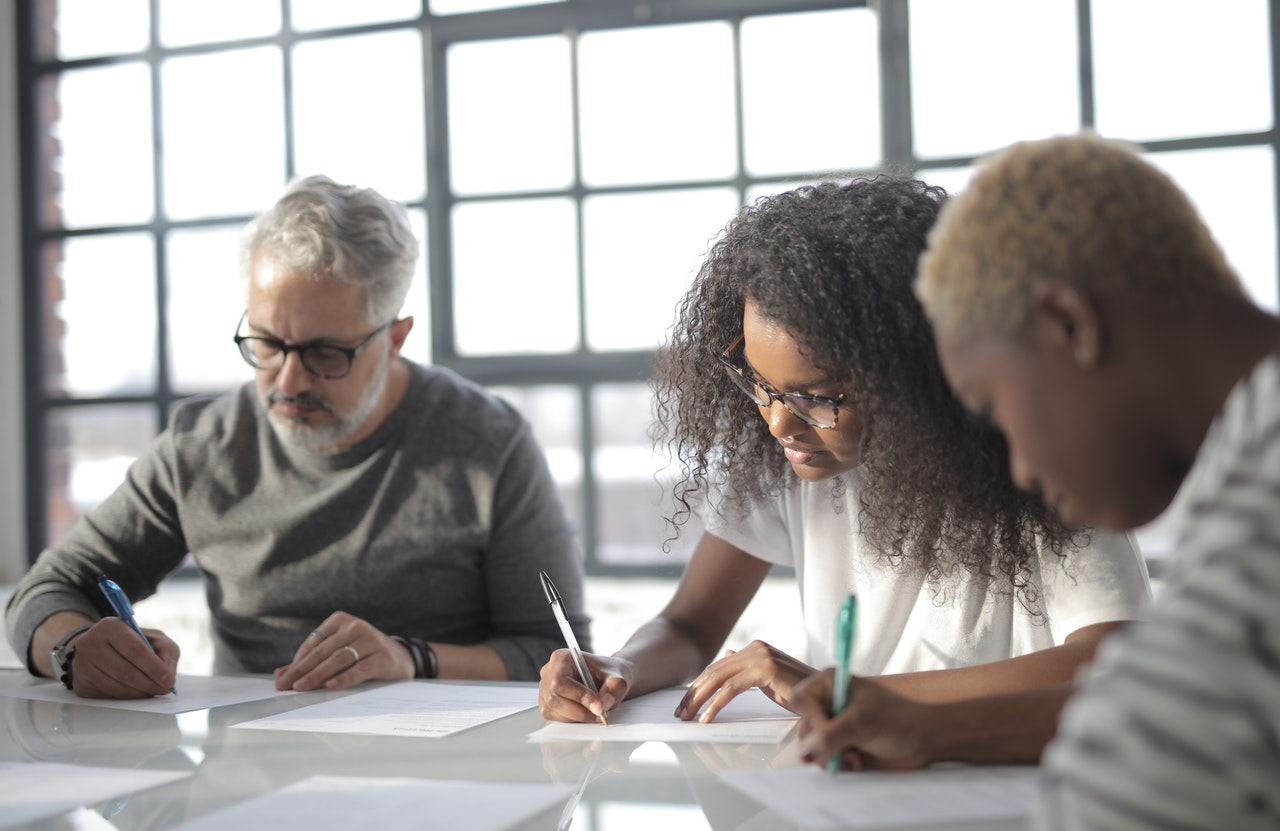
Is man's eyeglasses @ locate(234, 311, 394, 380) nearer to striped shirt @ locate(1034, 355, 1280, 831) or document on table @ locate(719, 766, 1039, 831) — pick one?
document on table @ locate(719, 766, 1039, 831)

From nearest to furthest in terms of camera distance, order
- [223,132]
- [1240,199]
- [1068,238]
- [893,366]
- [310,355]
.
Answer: [1068,238] < [893,366] < [310,355] < [1240,199] < [223,132]

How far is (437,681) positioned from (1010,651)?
0.81 metres

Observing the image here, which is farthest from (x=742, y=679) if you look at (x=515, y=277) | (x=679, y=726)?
(x=515, y=277)

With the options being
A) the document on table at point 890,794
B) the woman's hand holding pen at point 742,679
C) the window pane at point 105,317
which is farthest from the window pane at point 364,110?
the document on table at point 890,794

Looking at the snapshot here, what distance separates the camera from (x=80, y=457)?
360cm

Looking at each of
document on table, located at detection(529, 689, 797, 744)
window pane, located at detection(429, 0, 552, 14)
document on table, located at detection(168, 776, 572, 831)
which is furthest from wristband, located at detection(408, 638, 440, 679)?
window pane, located at detection(429, 0, 552, 14)

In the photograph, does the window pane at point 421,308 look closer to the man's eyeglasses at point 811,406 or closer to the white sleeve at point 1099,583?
the man's eyeglasses at point 811,406

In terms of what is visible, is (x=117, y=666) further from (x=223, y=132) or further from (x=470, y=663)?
(x=223, y=132)

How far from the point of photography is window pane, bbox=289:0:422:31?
10.8 feet

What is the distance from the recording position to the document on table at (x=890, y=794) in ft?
2.93

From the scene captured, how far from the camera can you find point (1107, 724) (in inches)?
24.6

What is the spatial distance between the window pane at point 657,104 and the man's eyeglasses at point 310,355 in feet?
4.50

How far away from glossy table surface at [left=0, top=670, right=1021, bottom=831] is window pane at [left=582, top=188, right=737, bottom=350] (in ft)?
6.09

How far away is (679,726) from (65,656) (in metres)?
0.93
